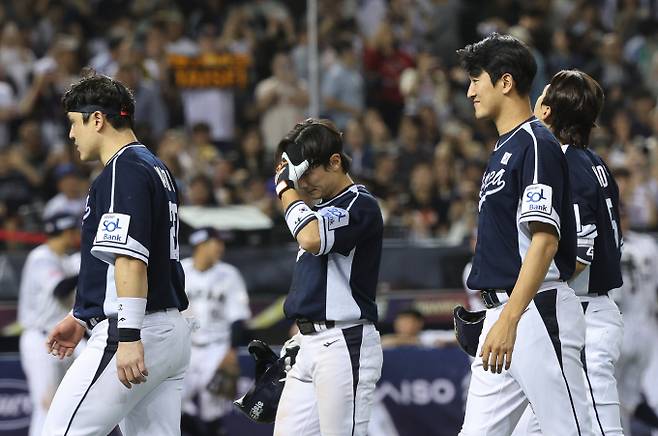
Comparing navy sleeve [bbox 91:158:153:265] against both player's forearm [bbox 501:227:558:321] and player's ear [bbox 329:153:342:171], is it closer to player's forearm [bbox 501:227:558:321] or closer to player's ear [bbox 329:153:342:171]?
player's ear [bbox 329:153:342:171]

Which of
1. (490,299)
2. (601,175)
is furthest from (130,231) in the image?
(601,175)

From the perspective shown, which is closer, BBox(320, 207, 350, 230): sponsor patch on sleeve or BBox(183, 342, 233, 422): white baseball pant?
BBox(320, 207, 350, 230): sponsor patch on sleeve

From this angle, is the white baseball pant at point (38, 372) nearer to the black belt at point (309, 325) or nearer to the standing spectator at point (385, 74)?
the black belt at point (309, 325)

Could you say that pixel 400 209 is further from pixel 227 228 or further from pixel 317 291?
pixel 317 291

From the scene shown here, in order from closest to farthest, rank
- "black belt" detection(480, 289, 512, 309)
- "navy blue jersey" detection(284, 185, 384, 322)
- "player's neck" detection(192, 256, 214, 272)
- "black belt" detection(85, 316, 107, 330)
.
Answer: "black belt" detection(480, 289, 512, 309), "black belt" detection(85, 316, 107, 330), "navy blue jersey" detection(284, 185, 384, 322), "player's neck" detection(192, 256, 214, 272)

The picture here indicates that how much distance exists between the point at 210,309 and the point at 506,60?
6.31 m

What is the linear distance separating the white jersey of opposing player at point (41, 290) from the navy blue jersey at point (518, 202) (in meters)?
5.74

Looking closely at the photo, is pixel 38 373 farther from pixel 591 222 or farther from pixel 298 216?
pixel 591 222

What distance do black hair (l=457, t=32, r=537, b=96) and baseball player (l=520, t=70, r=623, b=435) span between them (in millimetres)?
798

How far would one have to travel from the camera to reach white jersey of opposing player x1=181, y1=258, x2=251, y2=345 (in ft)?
37.6

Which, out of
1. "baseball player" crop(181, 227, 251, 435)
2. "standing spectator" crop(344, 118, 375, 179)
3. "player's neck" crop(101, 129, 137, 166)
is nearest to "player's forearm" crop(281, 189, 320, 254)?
"player's neck" crop(101, 129, 137, 166)

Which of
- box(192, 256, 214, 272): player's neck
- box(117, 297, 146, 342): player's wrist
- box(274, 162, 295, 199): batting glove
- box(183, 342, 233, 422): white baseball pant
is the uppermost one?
box(274, 162, 295, 199): batting glove

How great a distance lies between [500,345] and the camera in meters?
5.35

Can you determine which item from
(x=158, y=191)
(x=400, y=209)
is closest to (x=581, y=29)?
(x=400, y=209)
